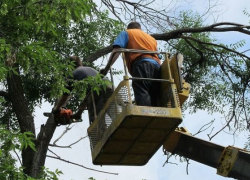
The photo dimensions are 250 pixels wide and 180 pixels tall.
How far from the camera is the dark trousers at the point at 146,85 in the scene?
8555 mm

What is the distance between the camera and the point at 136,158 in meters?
9.16

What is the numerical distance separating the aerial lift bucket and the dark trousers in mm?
106

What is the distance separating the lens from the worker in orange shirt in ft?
28.3

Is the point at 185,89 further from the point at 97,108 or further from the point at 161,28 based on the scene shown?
the point at 161,28

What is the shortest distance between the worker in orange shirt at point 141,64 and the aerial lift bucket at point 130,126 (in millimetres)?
131

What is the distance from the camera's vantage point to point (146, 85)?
8727 millimetres

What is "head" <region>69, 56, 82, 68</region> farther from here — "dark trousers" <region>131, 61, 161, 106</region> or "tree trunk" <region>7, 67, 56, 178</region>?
"dark trousers" <region>131, 61, 161, 106</region>

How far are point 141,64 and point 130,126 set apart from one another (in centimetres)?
85

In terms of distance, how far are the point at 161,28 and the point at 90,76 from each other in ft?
11.5

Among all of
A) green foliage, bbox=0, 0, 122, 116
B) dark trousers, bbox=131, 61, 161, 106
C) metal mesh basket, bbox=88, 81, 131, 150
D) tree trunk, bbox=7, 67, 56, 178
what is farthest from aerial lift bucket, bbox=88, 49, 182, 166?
tree trunk, bbox=7, 67, 56, 178

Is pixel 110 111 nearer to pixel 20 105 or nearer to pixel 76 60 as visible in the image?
pixel 76 60

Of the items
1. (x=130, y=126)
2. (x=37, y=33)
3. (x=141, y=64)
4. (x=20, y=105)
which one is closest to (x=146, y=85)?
(x=141, y=64)

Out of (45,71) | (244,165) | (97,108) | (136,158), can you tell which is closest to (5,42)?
(45,71)

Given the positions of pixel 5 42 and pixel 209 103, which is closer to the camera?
pixel 5 42
